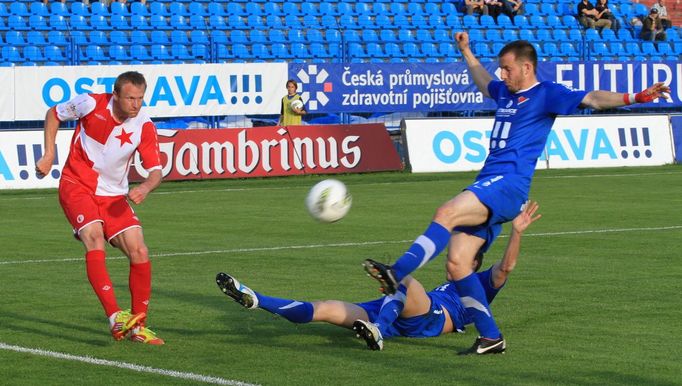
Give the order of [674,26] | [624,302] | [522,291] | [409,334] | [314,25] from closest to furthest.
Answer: [409,334], [624,302], [522,291], [314,25], [674,26]

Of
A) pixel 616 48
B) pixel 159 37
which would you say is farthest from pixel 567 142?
pixel 159 37

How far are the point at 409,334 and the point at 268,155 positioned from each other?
1769 cm

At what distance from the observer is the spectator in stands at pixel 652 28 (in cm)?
3862

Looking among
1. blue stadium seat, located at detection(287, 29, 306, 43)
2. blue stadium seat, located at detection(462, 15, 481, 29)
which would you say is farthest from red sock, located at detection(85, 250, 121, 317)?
blue stadium seat, located at detection(462, 15, 481, 29)

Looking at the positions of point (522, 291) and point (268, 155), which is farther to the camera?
point (268, 155)

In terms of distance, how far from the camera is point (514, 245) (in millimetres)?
9148

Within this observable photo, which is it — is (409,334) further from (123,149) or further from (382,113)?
(382,113)

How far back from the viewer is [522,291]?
11789mm

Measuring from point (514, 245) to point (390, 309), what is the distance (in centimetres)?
95

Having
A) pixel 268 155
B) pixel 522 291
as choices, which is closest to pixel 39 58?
pixel 268 155

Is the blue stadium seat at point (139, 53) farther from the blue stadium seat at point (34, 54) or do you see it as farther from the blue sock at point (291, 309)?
the blue sock at point (291, 309)

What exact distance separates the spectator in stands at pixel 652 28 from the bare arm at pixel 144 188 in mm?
30854

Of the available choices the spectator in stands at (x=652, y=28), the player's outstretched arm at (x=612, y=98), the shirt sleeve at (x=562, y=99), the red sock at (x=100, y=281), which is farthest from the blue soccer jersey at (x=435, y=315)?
the spectator in stands at (x=652, y=28)

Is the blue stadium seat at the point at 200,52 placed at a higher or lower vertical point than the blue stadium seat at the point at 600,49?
higher
